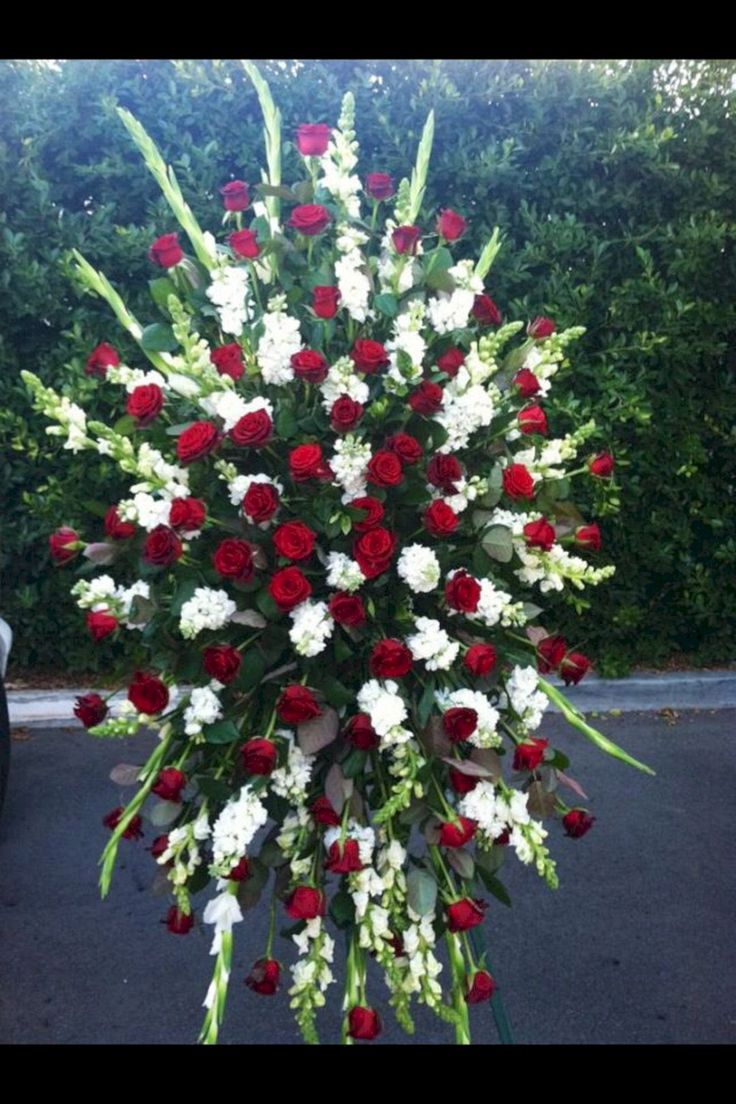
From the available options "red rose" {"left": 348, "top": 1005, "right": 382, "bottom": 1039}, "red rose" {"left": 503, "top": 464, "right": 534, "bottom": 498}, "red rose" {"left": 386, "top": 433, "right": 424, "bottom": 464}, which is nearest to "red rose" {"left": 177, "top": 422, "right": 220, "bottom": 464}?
"red rose" {"left": 386, "top": 433, "right": 424, "bottom": 464}

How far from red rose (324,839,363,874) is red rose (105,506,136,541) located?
0.68 m

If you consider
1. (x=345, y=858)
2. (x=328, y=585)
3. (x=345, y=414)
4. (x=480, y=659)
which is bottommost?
(x=345, y=858)

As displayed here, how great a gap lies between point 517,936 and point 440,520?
225 centimetres

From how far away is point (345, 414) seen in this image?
170cm

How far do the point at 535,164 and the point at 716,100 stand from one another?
0.93 meters

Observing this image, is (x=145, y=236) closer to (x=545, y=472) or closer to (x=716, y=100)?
(x=716, y=100)

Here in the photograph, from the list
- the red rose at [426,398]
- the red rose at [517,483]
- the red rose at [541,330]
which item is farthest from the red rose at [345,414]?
the red rose at [541,330]

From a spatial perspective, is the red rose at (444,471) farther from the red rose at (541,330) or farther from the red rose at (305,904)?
the red rose at (305,904)

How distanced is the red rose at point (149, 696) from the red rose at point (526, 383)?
89 cm

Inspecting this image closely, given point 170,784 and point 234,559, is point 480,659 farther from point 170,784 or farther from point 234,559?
point 170,784

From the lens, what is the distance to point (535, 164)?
5027 mm

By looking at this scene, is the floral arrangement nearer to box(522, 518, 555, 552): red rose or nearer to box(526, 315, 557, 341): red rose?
box(522, 518, 555, 552): red rose

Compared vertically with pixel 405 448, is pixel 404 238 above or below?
above

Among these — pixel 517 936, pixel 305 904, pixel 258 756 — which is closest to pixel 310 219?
pixel 258 756
